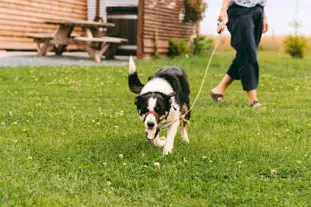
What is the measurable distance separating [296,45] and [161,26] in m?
7.96

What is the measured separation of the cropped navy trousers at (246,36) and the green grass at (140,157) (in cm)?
51

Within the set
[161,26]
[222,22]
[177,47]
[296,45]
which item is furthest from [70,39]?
[296,45]

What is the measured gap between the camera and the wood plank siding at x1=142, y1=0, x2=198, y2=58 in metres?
16.6

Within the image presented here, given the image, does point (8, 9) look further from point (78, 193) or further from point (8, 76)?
point (78, 193)

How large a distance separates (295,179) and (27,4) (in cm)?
1480

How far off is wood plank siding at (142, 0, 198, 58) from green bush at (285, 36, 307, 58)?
5253 millimetres

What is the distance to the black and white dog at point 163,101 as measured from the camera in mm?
4016

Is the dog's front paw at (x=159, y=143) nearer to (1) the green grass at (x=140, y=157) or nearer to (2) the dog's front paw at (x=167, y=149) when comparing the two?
(1) the green grass at (x=140, y=157)

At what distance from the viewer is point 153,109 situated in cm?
402

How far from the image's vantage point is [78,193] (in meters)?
3.34

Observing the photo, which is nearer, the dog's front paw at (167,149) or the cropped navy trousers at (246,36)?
the dog's front paw at (167,149)

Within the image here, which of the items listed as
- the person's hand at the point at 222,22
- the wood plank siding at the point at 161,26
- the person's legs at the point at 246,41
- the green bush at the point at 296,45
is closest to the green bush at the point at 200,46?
the wood plank siding at the point at 161,26

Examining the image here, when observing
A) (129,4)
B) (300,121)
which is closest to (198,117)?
(300,121)

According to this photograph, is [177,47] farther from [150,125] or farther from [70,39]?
[150,125]
